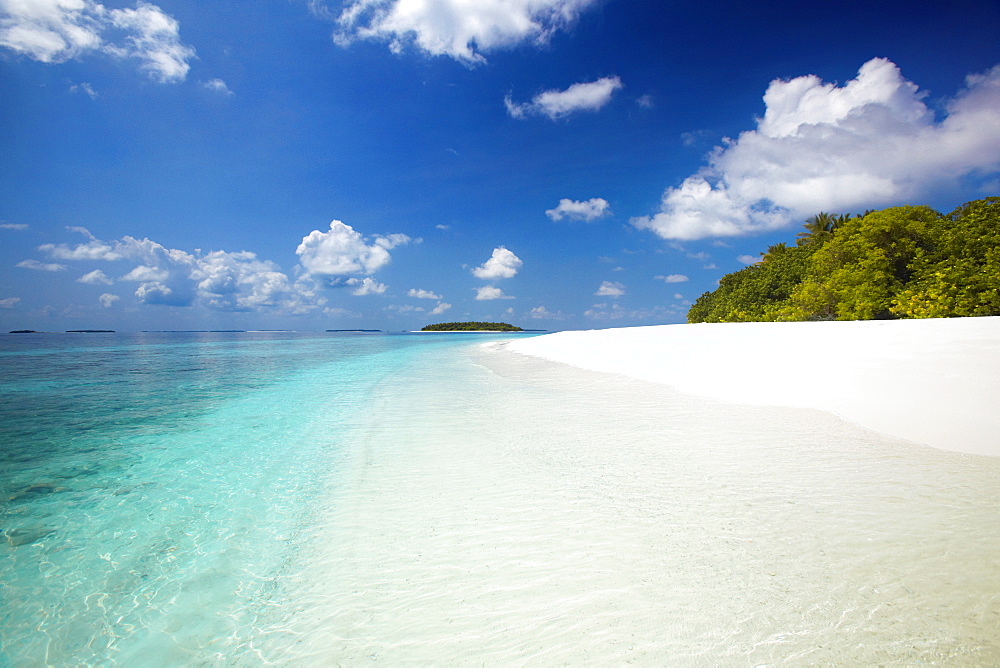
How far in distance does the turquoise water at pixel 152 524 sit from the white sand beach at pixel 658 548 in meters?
0.44

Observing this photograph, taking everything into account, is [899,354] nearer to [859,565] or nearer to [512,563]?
[859,565]

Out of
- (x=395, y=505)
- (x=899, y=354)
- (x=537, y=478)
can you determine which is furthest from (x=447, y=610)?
(x=899, y=354)

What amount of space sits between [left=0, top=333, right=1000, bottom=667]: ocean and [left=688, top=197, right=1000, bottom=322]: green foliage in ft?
70.5

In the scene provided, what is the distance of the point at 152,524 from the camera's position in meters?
4.17

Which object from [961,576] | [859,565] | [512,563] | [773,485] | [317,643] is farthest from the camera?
[773,485]

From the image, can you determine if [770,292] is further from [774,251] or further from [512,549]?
[512,549]

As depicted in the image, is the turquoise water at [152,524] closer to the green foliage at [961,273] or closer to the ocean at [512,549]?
the ocean at [512,549]

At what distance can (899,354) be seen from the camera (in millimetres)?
8477

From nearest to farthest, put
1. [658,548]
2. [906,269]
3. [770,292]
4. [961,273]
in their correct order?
[658,548], [961,273], [906,269], [770,292]

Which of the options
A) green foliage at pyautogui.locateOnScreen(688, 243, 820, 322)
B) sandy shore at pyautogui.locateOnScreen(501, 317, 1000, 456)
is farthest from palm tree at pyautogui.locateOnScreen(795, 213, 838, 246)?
sandy shore at pyautogui.locateOnScreen(501, 317, 1000, 456)

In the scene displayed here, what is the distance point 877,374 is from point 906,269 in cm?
2550

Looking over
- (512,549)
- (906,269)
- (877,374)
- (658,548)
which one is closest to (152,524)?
(512,549)

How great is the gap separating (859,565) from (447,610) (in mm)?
2953

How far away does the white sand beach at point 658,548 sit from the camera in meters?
2.31
